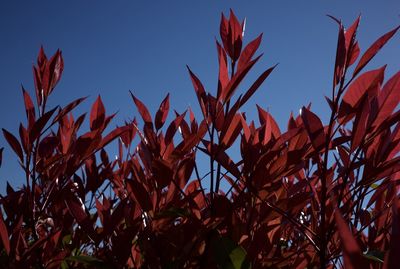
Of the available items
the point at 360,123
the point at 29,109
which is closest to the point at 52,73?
the point at 29,109

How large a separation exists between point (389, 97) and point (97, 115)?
1051mm

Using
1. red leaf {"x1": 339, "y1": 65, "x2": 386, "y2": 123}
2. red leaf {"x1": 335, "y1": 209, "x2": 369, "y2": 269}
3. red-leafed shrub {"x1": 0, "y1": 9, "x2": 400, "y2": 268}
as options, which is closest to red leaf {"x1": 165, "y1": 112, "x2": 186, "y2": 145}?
red-leafed shrub {"x1": 0, "y1": 9, "x2": 400, "y2": 268}

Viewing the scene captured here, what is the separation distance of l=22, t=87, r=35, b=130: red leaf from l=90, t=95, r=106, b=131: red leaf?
21 centimetres

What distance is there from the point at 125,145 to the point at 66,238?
502 mm

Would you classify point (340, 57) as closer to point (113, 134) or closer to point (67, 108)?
point (113, 134)

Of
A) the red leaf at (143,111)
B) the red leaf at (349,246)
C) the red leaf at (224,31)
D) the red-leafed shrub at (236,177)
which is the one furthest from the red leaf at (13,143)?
the red leaf at (349,246)

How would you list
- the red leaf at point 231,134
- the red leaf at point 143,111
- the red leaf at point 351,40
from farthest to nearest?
1. the red leaf at point 143,111
2. the red leaf at point 231,134
3. the red leaf at point 351,40

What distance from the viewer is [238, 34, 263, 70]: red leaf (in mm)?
1336

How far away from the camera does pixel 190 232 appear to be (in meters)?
1.27

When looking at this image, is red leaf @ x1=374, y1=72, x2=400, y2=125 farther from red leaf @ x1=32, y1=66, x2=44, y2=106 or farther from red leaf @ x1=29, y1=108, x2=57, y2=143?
red leaf @ x1=32, y1=66, x2=44, y2=106

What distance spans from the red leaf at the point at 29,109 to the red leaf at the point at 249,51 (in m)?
0.77

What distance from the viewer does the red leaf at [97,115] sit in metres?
1.59

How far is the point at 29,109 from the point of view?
5.09ft

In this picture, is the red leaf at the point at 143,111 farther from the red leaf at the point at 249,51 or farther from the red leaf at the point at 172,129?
the red leaf at the point at 249,51
